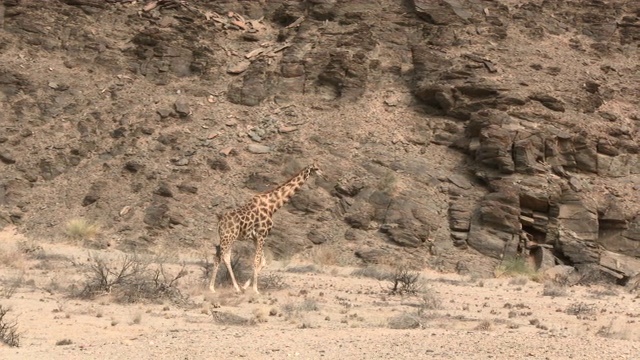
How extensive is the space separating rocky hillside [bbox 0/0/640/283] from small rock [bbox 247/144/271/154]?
0.32 ft

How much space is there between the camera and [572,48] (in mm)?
32406

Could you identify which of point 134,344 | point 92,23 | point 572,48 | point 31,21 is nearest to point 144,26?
point 92,23

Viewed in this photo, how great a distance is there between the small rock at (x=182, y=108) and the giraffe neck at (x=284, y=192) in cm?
1182

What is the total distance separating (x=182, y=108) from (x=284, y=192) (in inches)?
489

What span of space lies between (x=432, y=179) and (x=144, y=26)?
1588cm

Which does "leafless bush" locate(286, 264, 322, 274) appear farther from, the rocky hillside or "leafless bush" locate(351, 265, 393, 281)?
the rocky hillside

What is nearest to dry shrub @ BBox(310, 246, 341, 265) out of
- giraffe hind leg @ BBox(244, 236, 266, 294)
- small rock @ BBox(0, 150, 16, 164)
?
giraffe hind leg @ BBox(244, 236, 266, 294)

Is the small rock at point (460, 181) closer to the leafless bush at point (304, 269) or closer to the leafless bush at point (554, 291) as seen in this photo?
the leafless bush at point (304, 269)

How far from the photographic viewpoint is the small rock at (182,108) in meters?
28.6

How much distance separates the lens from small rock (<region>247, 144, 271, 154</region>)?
26.9m

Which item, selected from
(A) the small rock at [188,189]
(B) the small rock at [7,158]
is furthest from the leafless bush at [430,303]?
(B) the small rock at [7,158]

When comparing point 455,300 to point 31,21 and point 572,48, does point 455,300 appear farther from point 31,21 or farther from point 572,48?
point 31,21

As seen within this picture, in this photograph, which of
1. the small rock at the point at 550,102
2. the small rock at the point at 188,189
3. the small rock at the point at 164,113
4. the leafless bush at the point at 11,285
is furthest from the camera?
the small rock at the point at 164,113

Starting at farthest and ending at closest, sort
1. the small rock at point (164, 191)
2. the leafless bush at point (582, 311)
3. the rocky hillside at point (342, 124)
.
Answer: the small rock at point (164, 191) → the rocky hillside at point (342, 124) → the leafless bush at point (582, 311)
